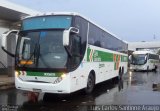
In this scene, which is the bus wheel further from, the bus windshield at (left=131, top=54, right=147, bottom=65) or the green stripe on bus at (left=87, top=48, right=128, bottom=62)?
the bus windshield at (left=131, top=54, right=147, bottom=65)

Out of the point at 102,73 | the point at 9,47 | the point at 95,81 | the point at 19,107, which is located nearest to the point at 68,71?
the point at 19,107

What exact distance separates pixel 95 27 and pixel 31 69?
5.10 meters

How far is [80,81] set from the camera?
12844 millimetres

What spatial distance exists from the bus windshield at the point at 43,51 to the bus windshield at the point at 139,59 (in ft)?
102

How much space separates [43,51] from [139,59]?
3170 centimetres

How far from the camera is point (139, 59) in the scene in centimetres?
4200

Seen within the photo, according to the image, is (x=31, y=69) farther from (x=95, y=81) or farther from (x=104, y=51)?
(x=104, y=51)

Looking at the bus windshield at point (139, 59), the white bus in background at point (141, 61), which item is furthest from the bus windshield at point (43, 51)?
the bus windshield at point (139, 59)

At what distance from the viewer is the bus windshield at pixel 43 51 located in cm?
1151

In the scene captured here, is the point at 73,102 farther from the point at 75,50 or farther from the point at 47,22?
the point at 47,22

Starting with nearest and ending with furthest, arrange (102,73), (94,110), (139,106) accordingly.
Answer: (94,110) → (139,106) → (102,73)

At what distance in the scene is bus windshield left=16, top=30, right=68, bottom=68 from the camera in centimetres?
1151

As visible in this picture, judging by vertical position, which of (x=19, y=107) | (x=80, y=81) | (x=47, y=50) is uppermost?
(x=47, y=50)

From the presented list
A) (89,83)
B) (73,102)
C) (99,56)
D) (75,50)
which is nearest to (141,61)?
(99,56)
